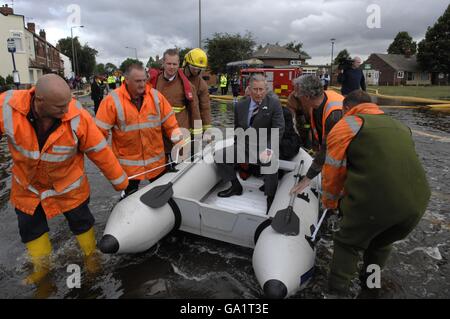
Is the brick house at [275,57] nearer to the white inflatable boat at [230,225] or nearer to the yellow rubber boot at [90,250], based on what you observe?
the white inflatable boat at [230,225]

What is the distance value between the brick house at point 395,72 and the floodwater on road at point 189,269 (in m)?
53.5

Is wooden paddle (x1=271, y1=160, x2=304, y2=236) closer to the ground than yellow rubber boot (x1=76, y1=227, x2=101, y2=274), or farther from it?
farther from it

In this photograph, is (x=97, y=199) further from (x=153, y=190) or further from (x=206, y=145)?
(x=153, y=190)

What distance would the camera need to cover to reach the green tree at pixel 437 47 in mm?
46969

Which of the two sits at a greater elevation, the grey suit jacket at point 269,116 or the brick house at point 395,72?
the brick house at point 395,72

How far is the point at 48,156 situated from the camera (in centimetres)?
224

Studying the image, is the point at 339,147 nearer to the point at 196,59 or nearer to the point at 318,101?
the point at 318,101

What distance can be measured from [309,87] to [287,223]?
117cm

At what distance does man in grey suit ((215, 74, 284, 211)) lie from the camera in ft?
11.8

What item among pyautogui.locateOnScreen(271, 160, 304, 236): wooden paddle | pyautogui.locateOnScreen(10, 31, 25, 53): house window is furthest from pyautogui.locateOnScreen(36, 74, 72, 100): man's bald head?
pyautogui.locateOnScreen(10, 31, 25, 53): house window

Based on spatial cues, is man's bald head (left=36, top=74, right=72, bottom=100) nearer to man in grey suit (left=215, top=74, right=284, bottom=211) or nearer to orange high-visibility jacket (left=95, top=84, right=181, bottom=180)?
orange high-visibility jacket (left=95, top=84, right=181, bottom=180)

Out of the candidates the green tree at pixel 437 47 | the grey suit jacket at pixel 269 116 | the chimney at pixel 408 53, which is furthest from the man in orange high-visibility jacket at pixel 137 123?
the chimney at pixel 408 53

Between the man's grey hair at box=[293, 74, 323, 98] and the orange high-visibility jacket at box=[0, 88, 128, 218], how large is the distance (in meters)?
1.64
